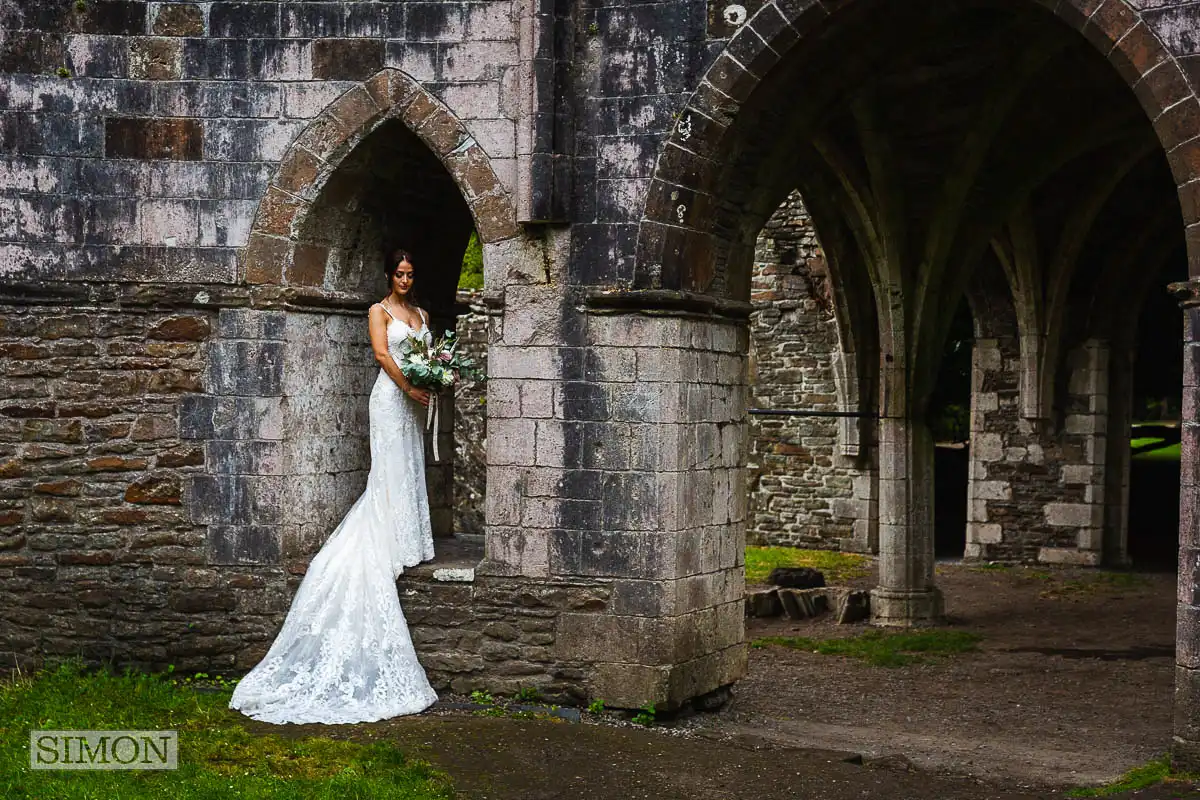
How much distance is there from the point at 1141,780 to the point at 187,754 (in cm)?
389

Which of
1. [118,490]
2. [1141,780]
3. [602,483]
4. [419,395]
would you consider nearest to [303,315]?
[419,395]

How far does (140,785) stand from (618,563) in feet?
8.12

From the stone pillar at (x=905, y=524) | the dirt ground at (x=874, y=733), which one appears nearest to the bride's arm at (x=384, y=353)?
the dirt ground at (x=874, y=733)

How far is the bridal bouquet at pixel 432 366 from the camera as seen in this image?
24.4ft

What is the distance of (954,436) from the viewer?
64.0 ft

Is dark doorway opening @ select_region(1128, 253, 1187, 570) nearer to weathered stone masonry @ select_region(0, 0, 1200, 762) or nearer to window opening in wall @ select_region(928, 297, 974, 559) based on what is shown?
window opening in wall @ select_region(928, 297, 974, 559)

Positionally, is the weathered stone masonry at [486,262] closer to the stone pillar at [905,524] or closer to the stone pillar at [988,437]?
the stone pillar at [905,524]

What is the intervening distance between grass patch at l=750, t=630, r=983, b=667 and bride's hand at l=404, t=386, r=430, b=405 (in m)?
3.83

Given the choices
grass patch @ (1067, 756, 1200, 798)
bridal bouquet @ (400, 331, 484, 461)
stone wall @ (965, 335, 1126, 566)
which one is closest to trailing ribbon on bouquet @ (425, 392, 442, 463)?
bridal bouquet @ (400, 331, 484, 461)

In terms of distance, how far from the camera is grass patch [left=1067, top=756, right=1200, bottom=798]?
5820 millimetres

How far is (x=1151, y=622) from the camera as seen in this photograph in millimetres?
11461

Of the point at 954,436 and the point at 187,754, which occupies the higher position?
the point at 954,436

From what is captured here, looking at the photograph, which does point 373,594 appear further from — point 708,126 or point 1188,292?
point 1188,292

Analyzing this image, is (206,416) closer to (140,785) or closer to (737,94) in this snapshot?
(140,785)
